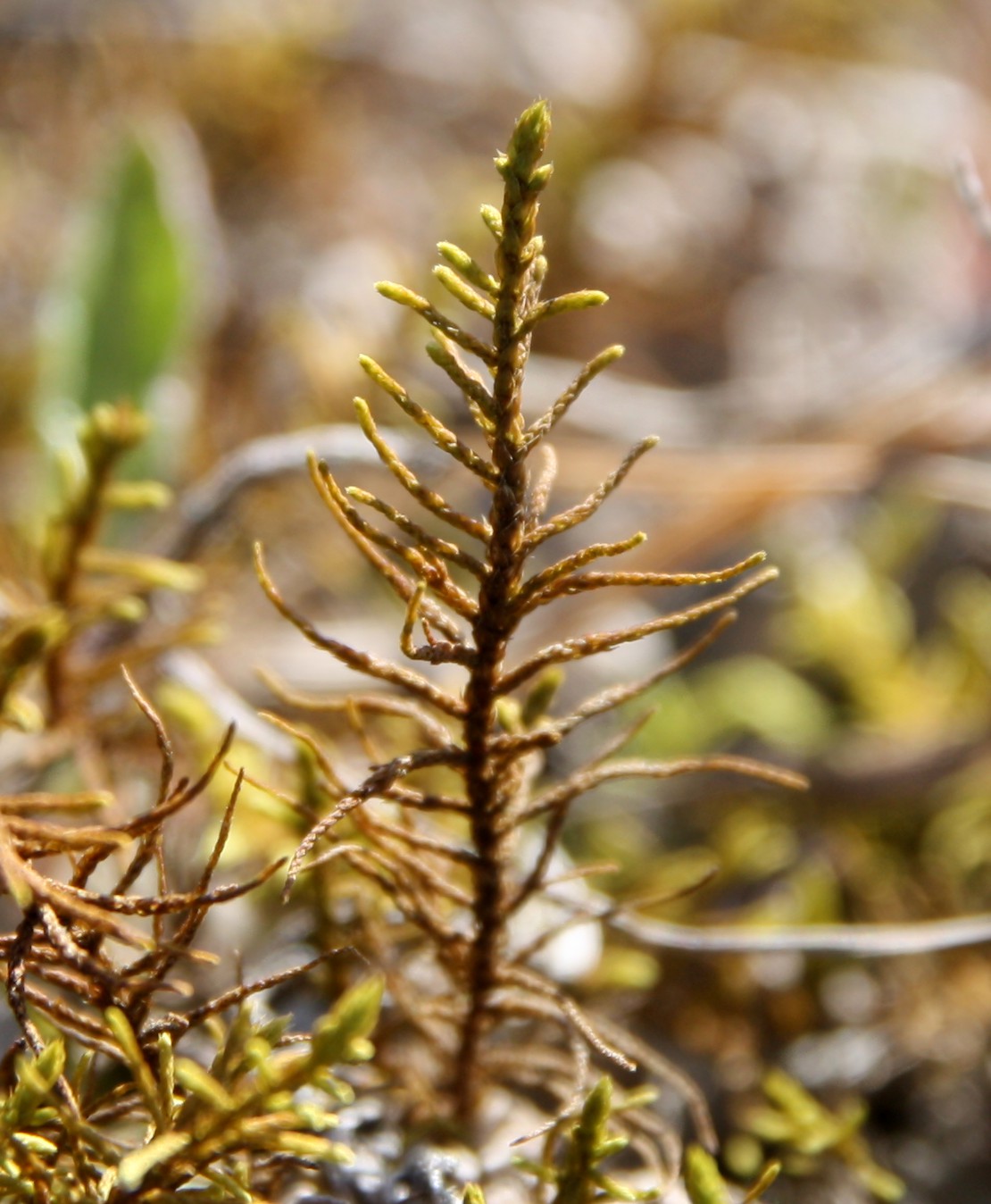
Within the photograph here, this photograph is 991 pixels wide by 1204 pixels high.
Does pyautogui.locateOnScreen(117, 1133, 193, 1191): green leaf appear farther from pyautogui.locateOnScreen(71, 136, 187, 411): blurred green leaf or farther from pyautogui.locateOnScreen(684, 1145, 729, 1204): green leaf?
pyautogui.locateOnScreen(71, 136, 187, 411): blurred green leaf

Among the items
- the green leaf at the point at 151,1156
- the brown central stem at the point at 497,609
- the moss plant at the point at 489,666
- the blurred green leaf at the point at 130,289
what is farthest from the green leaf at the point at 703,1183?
the blurred green leaf at the point at 130,289

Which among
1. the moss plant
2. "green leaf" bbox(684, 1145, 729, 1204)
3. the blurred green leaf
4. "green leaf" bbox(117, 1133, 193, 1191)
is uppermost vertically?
the blurred green leaf

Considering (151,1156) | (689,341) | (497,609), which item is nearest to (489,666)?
(497,609)

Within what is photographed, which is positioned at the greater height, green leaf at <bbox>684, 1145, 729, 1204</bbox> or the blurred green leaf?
the blurred green leaf

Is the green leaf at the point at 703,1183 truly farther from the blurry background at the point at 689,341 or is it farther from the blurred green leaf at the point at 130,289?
the blurred green leaf at the point at 130,289

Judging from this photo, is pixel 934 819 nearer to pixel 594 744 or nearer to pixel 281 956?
pixel 594 744

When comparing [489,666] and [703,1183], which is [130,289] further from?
[703,1183]

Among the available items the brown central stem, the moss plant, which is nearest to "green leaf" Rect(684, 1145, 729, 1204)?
the moss plant
